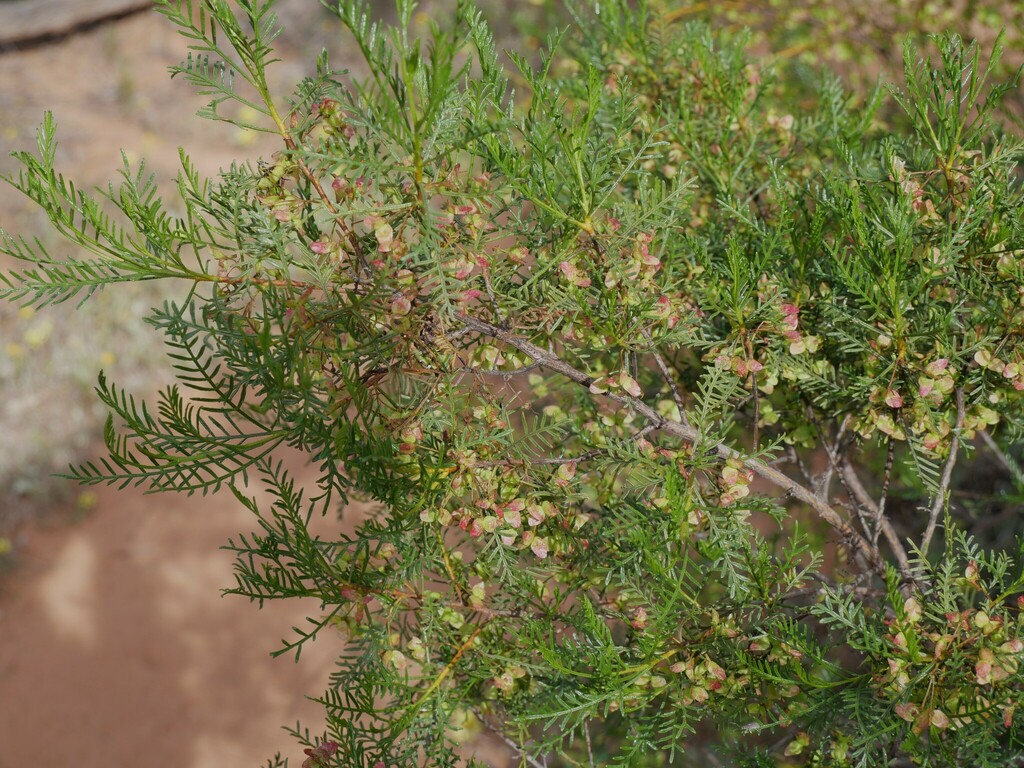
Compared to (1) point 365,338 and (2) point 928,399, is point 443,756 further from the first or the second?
(2) point 928,399

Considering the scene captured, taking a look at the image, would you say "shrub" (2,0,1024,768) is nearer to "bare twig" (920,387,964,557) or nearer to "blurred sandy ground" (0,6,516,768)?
"bare twig" (920,387,964,557)

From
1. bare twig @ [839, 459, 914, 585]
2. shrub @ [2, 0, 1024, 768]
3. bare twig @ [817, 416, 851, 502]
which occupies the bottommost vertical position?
bare twig @ [839, 459, 914, 585]

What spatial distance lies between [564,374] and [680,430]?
0.55 ft

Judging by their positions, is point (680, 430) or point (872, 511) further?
point (872, 511)

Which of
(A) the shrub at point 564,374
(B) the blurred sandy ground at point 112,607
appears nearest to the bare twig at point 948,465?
(A) the shrub at point 564,374

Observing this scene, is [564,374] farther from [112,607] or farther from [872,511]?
[112,607]

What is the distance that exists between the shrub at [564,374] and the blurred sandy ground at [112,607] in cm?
225

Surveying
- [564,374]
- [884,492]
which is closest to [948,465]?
[884,492]

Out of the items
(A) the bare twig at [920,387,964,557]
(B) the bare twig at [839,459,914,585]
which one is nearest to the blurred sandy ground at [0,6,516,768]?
(B) the bare twig at [839,459,914,585]

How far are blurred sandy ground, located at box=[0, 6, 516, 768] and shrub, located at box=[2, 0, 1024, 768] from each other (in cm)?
225

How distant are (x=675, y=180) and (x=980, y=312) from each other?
17.2 inches

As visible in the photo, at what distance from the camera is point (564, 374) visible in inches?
41.9

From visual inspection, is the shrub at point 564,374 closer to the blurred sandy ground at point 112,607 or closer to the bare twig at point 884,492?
the bare twig at point 884,492

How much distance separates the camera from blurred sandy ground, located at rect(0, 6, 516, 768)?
3.45 m
